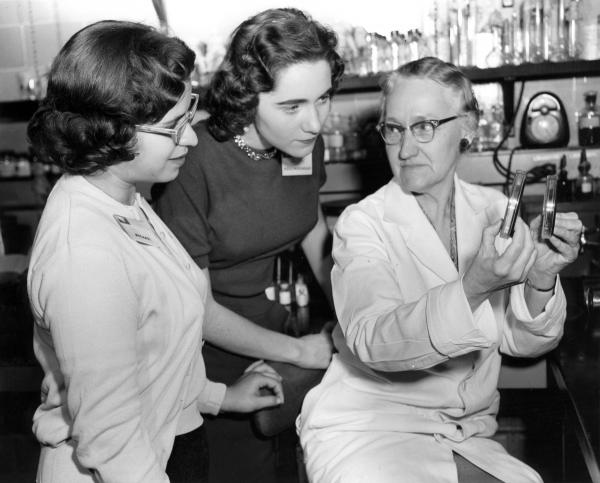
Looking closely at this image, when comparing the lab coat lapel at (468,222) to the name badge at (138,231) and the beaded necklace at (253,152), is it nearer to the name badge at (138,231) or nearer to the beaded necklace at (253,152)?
the beaded necklace at (253,152)

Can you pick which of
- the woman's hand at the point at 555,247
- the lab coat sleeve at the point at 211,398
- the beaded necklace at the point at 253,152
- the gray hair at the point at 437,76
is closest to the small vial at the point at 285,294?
the beaded necklace at the point at 253,152

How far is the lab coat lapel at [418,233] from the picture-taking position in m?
1.79

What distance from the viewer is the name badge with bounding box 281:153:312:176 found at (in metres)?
2.10

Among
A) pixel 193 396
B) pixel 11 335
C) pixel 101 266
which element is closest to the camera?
pixel 101 266

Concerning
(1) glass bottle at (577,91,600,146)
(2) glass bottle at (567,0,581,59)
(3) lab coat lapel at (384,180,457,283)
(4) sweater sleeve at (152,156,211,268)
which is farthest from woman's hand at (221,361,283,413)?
(2) glass bottle at (567,0,581,59)

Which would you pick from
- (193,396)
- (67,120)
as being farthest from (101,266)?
(193,396)

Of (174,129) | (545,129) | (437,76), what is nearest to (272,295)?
(437,76)

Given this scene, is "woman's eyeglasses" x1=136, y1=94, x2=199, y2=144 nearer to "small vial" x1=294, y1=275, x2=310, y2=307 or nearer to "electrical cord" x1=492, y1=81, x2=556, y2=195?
"small vial" x1=294, y1=275, x2=310, y2=307

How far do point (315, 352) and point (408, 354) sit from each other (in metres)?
0.65

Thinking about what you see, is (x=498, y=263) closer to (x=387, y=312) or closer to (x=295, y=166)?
(x=387, y=312)

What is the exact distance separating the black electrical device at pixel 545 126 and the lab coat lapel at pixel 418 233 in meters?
1.97

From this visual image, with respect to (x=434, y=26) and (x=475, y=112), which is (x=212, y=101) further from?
(x=434, y=26)

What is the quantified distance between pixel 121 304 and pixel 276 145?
841mm

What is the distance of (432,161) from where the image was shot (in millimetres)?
1875
